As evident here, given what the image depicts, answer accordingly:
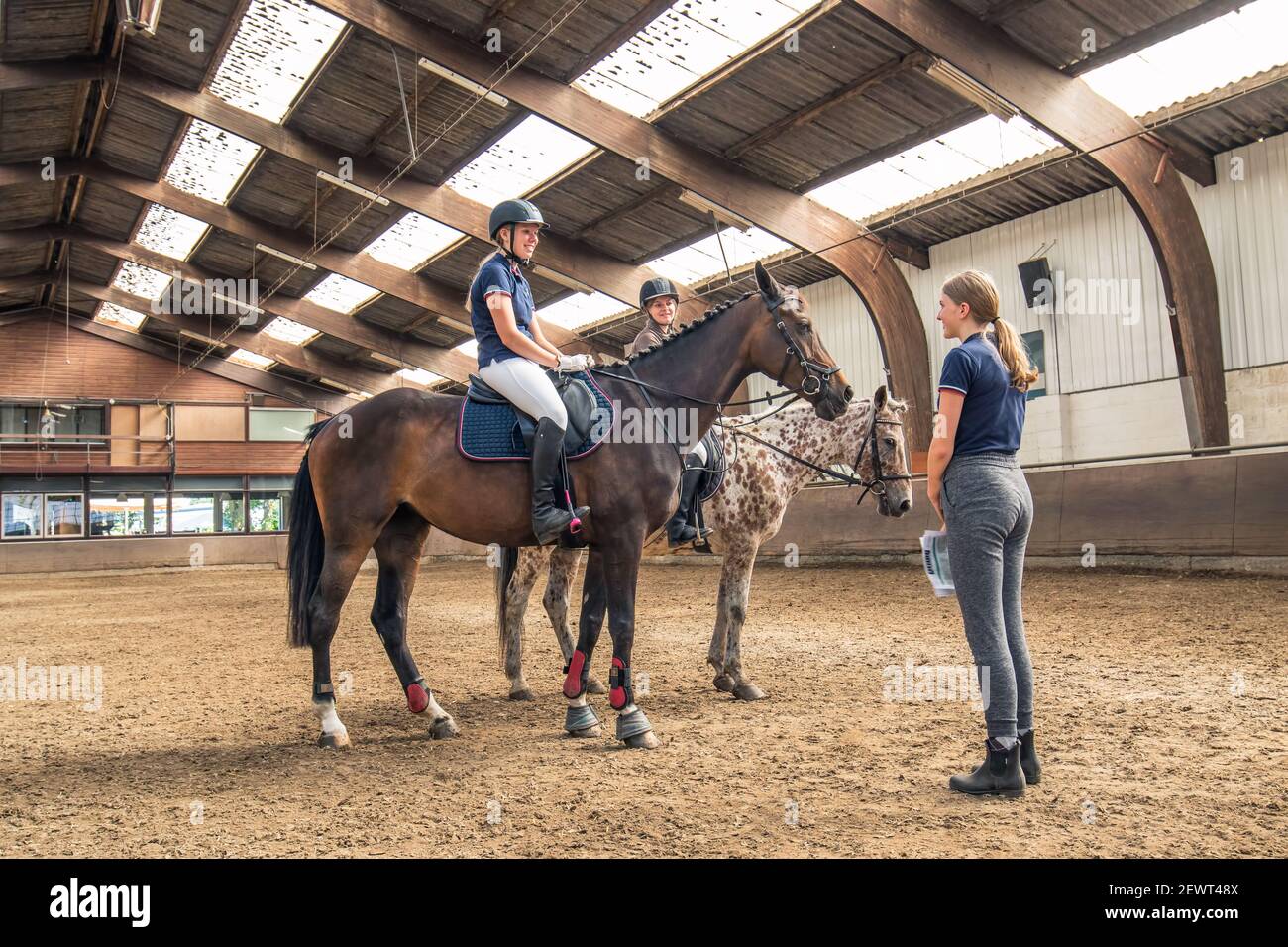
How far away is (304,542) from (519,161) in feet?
40.4

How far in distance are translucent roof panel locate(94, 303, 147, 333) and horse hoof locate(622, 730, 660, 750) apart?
99.9 ft

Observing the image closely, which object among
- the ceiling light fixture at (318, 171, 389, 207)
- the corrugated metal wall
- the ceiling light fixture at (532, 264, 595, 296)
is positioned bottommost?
the corrugated metal wall

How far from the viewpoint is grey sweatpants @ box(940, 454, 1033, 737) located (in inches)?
134

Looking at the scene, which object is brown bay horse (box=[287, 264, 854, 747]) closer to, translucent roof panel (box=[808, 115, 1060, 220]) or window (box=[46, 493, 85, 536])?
translucent roof panel (box=[808, 115, 1060, 220])

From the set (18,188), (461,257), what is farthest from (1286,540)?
(18,188)

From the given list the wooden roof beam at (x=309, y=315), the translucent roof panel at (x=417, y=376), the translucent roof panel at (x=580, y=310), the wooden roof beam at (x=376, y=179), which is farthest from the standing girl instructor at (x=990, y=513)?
the translucent roof panel at (x=417, y=376)

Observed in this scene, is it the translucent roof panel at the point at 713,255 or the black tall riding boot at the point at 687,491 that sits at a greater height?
the translucent roof panel at the point at 713,255

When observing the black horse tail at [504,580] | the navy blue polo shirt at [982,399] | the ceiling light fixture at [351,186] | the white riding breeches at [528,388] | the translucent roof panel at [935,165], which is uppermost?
the ceiling light fixture at [351,186]

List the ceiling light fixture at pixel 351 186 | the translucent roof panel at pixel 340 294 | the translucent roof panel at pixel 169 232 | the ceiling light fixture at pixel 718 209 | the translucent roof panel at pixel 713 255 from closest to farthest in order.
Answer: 1. the ceiling light fixture at pixel 718 209
2. the ceiling light fixture at pixel 351 186
3. the translucent roof panel at pixel 713 255
4. the translucent roof panel at pixel 169 232
5. the translucent roof panel at pixel 340 294

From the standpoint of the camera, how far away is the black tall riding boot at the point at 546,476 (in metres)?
4.55

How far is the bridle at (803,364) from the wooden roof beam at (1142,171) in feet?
23.4

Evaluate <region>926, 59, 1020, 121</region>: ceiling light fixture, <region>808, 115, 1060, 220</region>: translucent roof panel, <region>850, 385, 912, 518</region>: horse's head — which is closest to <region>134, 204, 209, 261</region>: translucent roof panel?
<region>808, 115, 1060, 220</region>: translucent roof panel

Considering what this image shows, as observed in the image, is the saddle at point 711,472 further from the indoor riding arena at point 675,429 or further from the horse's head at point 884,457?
the horse's head at point 884,457

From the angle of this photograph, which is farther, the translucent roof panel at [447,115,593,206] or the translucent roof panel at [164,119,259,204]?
the translucent roof panel at [164,119,259,204]
